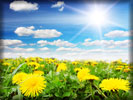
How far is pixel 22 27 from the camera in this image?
137cm

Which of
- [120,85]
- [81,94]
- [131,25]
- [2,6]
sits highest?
[2,6]

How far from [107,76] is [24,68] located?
86cm

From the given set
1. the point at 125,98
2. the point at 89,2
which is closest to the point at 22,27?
the point at 89,2

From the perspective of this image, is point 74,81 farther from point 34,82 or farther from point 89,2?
point 89,2

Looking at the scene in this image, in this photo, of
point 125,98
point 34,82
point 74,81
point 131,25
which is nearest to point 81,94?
point 74,81

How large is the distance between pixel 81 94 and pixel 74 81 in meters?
0.12

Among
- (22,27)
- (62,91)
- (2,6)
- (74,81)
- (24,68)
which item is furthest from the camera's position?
(24,68)

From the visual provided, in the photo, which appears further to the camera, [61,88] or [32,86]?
[61,88]

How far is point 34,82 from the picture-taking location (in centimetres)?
74

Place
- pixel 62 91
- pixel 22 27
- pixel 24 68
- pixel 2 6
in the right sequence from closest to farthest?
pixel 62 91
pixel 2 6
pixel 22 27
pixel 24 68

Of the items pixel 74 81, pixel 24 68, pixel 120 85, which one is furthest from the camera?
pixel 24 68

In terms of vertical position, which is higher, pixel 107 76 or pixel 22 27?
pixel 22 27

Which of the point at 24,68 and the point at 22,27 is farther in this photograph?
the point at 24,68

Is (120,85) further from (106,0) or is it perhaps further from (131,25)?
(106,0)
